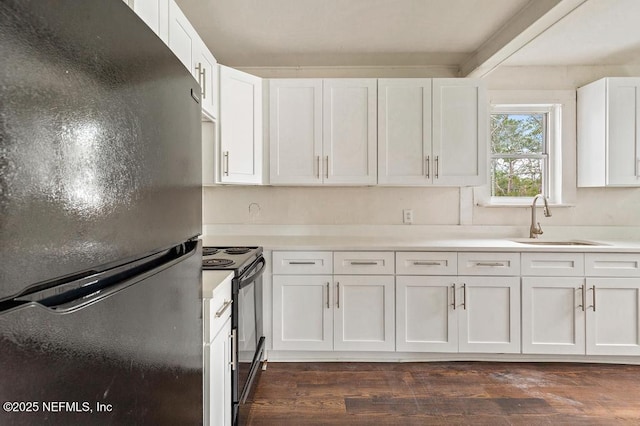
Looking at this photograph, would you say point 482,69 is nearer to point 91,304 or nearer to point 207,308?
point 207,308

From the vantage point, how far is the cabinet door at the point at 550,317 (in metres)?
2.52

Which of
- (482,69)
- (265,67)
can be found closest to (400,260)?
(482,69)

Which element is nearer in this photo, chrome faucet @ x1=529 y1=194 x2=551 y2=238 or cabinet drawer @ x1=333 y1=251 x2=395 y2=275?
cabinet drawer @ x1=333 y1=251 x2=395 y2=275

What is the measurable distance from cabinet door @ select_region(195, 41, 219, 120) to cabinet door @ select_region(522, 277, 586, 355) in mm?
2439

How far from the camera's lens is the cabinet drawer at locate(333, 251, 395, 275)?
2.58 meters

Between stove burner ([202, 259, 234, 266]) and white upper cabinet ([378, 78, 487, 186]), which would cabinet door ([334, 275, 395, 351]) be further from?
stove burner ([202, 259, 234, 266])

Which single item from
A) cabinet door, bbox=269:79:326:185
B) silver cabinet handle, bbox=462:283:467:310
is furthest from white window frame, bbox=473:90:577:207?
cabinet door, bbox=269:79:326:185

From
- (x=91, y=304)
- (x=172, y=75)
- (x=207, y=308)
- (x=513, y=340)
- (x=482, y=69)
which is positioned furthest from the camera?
(x=482, y=69)

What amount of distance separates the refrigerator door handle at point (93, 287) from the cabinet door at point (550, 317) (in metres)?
2.59

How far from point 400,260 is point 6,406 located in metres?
2.42

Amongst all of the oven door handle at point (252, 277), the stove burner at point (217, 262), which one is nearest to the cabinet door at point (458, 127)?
the oven door handle at point (252, 277)

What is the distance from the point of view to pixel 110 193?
1.54ft

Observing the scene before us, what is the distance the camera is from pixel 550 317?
8.30 feet

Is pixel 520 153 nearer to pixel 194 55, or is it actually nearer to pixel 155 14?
pixel 194 55
